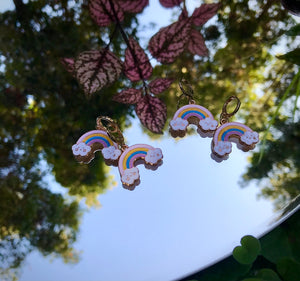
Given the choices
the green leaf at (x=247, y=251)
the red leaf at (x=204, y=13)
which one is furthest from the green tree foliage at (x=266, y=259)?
the red leaf at (x=204, y=13)

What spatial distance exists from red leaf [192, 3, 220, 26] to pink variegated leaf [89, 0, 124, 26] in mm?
128

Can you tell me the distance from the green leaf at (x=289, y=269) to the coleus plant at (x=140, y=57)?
28cm

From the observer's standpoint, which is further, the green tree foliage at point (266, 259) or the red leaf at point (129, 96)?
the red leaf at point (129, 96)

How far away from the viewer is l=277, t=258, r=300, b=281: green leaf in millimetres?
447

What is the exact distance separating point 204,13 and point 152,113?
197mm

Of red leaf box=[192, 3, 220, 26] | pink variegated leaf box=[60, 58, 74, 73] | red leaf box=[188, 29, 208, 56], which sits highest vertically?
pink variegated leaf box=[60, 58, 74, 73]

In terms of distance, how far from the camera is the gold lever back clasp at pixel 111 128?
592 mm


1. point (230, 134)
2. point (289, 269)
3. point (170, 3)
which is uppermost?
point (170, 3)

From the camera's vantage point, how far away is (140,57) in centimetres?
59

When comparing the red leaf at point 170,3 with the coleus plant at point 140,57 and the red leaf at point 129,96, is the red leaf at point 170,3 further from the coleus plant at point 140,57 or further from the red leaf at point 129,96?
the red leaf at point 129,96

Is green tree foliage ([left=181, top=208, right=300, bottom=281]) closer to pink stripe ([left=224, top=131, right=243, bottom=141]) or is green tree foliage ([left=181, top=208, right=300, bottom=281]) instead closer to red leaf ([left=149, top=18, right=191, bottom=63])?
pink stripe ([left=224, top=131, right=243, bottom=141])

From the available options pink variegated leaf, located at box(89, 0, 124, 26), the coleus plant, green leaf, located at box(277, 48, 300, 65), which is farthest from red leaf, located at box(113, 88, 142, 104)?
green leaf, located at box(277, 48, 300, 65)

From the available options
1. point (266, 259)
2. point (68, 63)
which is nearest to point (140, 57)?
point (68, 63)

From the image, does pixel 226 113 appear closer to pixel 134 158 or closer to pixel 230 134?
pixel 230 134
